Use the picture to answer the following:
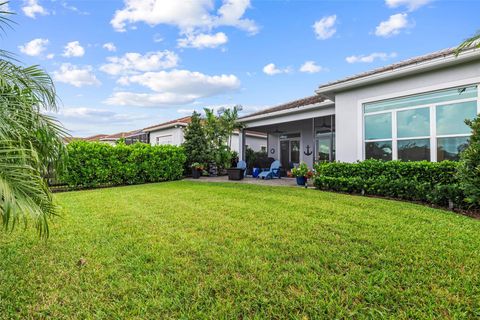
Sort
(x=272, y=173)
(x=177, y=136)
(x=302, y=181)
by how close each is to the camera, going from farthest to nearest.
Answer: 1. (x=177, y=136)
2. (x=272, y=173)
3. (x=302, y=181)

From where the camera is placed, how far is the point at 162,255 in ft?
11.4

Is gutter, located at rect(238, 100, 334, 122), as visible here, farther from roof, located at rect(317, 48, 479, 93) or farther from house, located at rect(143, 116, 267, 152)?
house, located at rect(143, 116, 267, 152)

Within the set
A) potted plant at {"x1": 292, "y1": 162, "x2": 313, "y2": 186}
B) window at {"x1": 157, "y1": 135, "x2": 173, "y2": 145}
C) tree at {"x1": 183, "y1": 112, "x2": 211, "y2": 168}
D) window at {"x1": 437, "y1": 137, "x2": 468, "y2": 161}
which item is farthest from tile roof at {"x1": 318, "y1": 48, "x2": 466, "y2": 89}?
window at {"x1": 157, "y1": 135, "x2": 173, "y2": 145}

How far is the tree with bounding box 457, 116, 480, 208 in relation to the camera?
551 cm

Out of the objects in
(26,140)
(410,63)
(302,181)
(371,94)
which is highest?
(410,63)

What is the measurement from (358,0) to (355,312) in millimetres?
10543

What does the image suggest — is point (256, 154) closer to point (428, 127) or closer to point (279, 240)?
point (428, 127)

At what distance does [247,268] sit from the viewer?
3.05m

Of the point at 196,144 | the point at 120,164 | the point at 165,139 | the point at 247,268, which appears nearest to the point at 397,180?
the point at 247,268

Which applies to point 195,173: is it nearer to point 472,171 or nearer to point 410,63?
point 410,63

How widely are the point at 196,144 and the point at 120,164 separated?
4.71 meters

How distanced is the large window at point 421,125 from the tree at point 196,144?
9.23m

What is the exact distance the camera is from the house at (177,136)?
19.5m

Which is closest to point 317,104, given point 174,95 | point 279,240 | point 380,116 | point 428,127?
point 380,116
